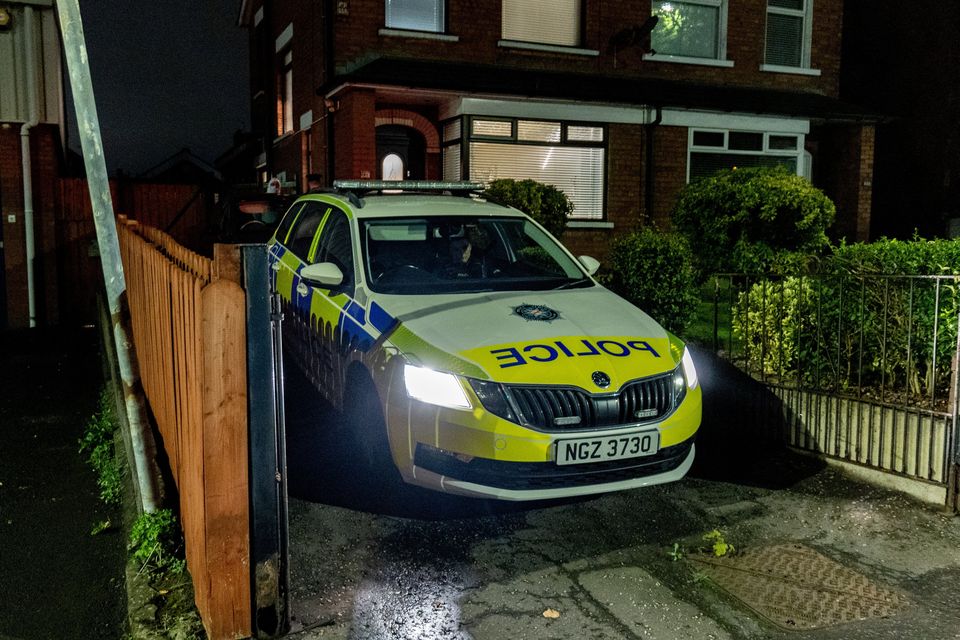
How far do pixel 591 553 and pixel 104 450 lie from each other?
3751 mm

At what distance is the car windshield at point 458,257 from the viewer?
5.84m

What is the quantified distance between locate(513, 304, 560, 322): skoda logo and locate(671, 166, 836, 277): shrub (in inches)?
228

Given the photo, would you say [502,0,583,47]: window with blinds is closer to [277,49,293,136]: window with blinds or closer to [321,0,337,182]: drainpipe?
[321,0,337,182]: drainpipe

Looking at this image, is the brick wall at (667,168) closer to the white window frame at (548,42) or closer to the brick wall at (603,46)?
the brick wall at (603,46)

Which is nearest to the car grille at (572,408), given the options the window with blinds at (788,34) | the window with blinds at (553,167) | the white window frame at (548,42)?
the window with blinds at (553,167)

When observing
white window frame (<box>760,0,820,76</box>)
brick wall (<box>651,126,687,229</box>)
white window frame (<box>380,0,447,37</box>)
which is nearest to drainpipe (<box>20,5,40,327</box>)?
white window frame (<box>380,0,447,37</box>)

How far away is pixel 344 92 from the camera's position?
1401 cm

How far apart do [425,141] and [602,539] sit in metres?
12.0

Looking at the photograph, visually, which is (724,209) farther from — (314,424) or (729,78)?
(729,78)

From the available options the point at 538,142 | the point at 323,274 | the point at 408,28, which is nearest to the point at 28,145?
the point at 408,28

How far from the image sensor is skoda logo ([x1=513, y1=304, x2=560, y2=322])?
5.14 m

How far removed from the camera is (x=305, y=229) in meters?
7.38

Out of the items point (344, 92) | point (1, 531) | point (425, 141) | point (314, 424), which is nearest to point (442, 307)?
point (314, 424)

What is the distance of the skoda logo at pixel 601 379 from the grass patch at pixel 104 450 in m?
3.07
